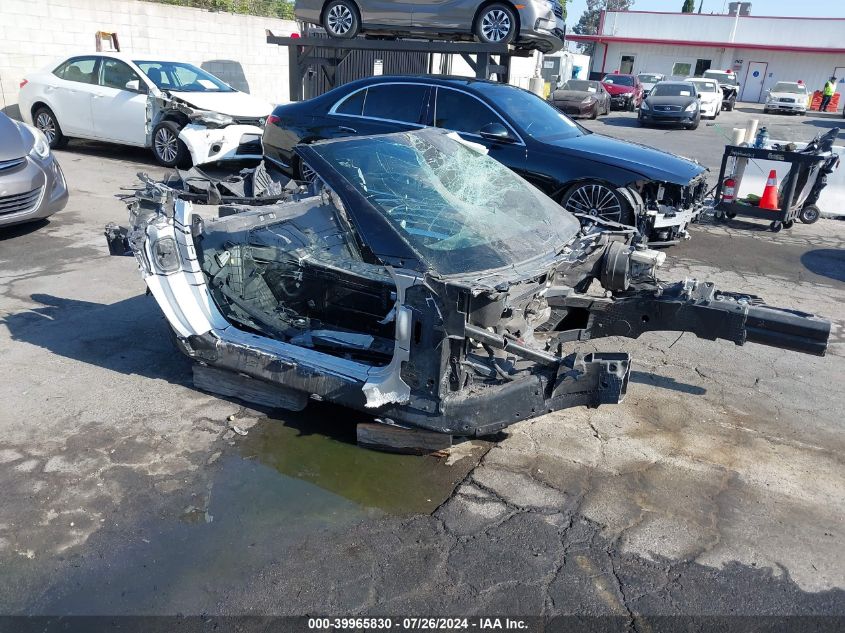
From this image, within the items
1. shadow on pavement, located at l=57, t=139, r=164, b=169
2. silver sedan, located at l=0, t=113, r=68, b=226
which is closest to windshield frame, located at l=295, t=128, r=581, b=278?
silver sedan, located at l=0, t=113, r=68, b=226

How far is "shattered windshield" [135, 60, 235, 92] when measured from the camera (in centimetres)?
1109

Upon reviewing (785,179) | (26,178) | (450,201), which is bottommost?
(26,178)

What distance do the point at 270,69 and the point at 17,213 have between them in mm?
13640

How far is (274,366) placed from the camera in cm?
380

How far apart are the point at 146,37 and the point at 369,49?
7.26 m

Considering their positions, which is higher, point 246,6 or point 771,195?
point 246,6

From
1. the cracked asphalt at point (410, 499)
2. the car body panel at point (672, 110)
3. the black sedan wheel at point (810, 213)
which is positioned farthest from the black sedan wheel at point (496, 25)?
the car body panel at point (672, 110)

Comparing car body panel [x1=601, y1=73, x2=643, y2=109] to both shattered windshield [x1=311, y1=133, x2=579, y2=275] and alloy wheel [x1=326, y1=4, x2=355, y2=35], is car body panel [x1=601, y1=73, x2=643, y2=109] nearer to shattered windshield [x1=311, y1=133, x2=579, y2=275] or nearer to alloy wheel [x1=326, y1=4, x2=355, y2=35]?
alloy wheel [x1=326, y1=4, x2=355, y2=35]

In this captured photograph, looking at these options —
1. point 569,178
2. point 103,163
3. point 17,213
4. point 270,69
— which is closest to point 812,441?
point 569,178

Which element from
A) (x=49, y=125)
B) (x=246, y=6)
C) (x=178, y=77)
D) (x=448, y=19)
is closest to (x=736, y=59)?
(x=246, y=6)

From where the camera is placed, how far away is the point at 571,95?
78.7 feet

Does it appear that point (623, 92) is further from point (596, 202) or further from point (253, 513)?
point (253, 513)

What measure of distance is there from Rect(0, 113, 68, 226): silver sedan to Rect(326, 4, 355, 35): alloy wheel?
18.7 feet

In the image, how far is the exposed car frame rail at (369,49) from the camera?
11.2 metres
